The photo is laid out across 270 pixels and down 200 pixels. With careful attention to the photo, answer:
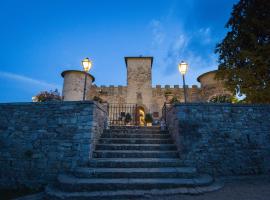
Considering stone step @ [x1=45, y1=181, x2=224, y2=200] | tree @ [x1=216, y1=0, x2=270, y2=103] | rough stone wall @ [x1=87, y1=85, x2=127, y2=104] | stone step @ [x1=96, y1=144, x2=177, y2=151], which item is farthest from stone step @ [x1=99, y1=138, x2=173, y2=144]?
rough stone wall @ [x1=87, y1=85, x2=127, y2=104]

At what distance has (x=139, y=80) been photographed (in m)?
20.1

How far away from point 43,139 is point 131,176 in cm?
311

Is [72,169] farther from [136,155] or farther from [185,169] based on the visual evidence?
[185,169]

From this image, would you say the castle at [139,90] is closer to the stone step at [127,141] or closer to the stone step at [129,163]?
the stone step at [127,141]

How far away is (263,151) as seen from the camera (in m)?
5.64

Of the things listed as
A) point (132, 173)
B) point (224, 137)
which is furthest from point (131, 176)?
point (224, 137)

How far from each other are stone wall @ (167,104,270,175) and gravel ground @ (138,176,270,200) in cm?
45

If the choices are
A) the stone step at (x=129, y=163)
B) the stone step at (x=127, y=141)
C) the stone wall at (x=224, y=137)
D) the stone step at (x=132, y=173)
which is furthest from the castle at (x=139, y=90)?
the stone step at (x=132, y=173)

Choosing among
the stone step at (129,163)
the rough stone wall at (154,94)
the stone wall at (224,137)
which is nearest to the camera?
the stone step at (129,163)

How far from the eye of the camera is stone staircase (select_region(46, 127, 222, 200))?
3.96 m

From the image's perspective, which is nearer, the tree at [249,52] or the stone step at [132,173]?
the stone step at [132,173]

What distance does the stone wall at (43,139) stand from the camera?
5238 mm

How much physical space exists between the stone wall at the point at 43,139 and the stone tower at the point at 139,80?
13.9 metres

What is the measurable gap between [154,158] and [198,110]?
7.26 ft
